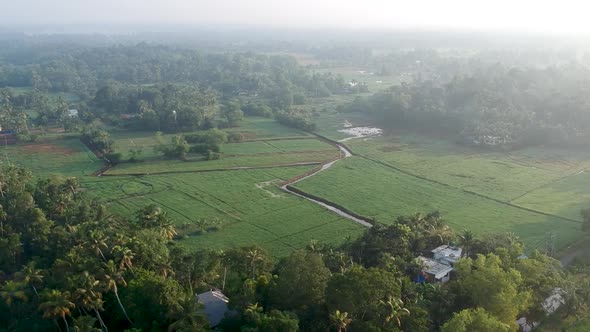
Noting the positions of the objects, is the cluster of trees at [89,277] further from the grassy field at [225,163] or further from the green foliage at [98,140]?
the green foliage at [98,140]

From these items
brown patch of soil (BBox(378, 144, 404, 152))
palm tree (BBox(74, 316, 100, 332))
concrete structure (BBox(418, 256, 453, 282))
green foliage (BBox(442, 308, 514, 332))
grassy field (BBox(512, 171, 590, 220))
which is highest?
green foliage (BBox(442, 308, 514, 332))

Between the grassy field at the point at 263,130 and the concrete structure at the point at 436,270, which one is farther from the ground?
the concrete structure at the point at 436,270

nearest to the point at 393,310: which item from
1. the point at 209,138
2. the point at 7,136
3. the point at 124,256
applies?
the point at 124,256

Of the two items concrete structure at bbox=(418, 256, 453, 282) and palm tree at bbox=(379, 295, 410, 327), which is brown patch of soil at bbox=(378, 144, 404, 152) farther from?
palm tree at bbox=(379, 295, 410, 327)

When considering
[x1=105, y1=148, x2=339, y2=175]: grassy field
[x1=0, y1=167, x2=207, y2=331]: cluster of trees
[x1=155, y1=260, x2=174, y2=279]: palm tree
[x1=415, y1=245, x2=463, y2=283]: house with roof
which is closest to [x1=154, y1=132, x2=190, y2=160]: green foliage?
[x1=105, y1=148, x2=339, y2=175]: grassy field

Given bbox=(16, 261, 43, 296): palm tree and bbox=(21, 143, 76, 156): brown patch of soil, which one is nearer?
bbox=(16, 261, 43, 296): palm tree

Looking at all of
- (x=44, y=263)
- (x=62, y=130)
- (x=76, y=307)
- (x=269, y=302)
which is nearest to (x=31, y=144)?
(x=62, y=130)

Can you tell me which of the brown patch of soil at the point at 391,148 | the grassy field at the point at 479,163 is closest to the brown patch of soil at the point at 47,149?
the grassy field at the point at 479,163
